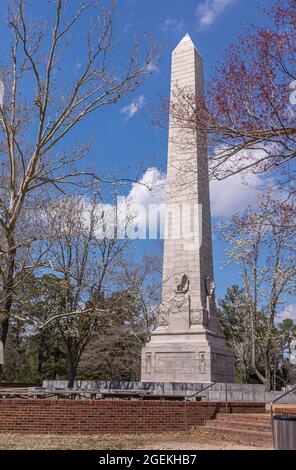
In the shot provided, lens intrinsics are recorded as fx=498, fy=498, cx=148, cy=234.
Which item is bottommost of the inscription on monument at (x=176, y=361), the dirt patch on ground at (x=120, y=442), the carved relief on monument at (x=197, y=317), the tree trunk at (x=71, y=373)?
the dirt patch on ground at (x=120, y=442)

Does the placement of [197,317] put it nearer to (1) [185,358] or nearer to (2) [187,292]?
(2) [187,292]

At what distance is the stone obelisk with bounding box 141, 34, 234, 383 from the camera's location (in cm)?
1773

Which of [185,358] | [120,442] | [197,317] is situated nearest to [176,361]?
[185,358]

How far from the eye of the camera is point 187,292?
18469 millimetres

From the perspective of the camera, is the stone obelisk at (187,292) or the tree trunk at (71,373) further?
the tree trunk at (71,373)

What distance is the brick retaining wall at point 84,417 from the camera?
10.4 m

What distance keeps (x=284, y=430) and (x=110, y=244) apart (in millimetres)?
12720

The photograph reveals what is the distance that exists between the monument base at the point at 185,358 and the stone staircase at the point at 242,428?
5046mm

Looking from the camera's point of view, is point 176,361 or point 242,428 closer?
point 242,428

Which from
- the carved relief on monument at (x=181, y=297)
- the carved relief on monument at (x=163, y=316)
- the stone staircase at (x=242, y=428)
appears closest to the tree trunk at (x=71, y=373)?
the carved relief on monument at (x=163, y=316)

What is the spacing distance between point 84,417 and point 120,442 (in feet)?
4.31


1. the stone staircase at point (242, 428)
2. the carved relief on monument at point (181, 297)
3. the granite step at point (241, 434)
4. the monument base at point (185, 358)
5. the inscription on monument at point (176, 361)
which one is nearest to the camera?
the granite step at point (241, 434)

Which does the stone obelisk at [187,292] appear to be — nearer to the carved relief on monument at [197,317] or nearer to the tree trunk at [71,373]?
the carved relief on monument at [197,317]
